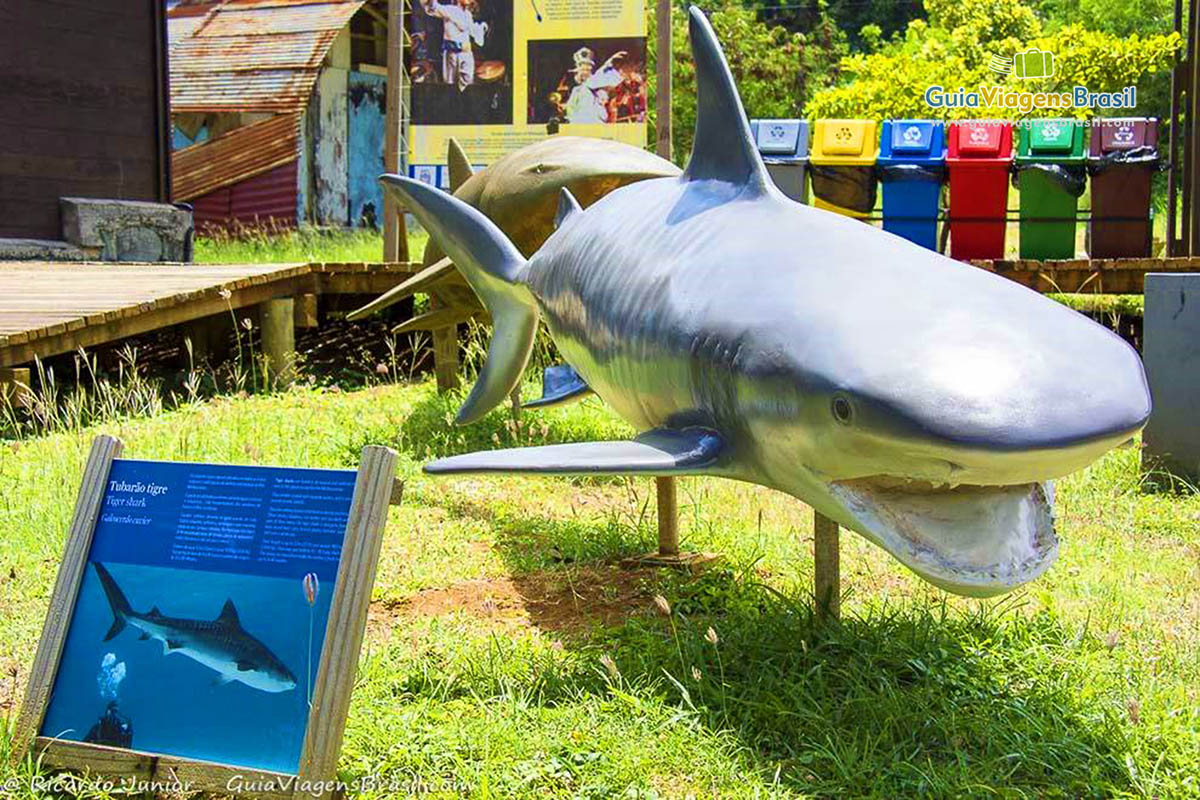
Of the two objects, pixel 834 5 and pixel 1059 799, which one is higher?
pixel 834 5

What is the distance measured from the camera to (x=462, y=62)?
9.63 meters

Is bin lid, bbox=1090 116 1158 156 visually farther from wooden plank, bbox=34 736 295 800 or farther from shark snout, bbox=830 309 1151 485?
wooden plank, bbox=34 736 295 800

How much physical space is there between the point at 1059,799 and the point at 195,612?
2.01 metres

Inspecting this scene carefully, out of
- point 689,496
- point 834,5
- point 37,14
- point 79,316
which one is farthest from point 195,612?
point 834,5

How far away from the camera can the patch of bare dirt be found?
3965mm

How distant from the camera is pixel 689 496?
5422 millimetres

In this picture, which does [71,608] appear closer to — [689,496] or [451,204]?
[451,204]

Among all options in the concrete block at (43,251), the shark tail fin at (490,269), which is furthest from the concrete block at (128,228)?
the shark tail fin at (490,269)

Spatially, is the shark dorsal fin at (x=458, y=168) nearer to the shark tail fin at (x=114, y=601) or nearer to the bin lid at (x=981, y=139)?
the bin lid at (x=981, y=139)

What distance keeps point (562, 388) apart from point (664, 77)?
4.73 m

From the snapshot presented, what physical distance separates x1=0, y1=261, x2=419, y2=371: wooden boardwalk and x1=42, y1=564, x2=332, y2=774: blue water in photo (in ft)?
13.7

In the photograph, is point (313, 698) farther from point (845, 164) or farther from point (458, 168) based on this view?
point (845, 164)

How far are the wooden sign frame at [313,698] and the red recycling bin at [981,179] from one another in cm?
781

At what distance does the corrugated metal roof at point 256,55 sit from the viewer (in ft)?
68.4
